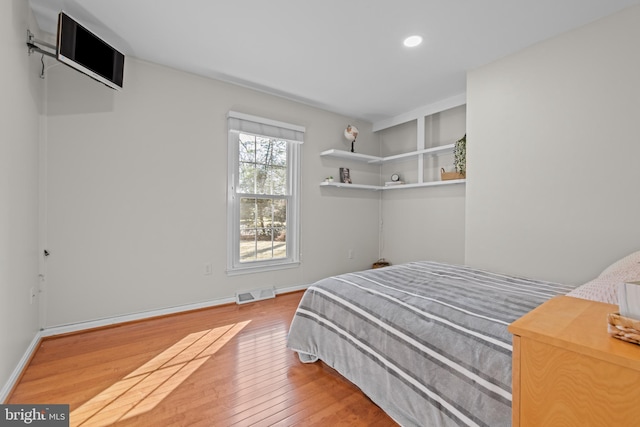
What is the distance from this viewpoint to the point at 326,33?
2.37 m

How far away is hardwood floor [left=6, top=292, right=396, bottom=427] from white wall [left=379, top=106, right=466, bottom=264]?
2383mm

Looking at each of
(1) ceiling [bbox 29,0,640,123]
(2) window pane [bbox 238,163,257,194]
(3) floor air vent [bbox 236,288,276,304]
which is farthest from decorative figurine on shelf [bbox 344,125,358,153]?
(3) floor air vent [bbox 236,288,276,304]

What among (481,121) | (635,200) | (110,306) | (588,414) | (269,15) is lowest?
(110,306)

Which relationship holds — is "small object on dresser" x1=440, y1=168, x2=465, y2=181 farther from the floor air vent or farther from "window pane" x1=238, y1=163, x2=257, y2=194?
the floor air vent

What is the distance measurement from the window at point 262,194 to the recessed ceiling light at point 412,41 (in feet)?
5.48

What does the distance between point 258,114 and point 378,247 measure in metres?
2.73

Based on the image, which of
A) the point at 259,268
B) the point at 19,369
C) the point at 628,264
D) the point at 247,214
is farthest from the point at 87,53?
the point at 628,264

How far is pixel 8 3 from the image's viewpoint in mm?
1659

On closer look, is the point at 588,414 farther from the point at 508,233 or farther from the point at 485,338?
the point at 508,233

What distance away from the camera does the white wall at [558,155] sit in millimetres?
2090

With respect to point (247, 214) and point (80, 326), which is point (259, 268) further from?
point (80, 326)

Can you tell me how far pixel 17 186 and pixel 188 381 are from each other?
163 cm

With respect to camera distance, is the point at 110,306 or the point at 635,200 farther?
the point at 110,306

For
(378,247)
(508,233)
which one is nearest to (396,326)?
(508,233)
